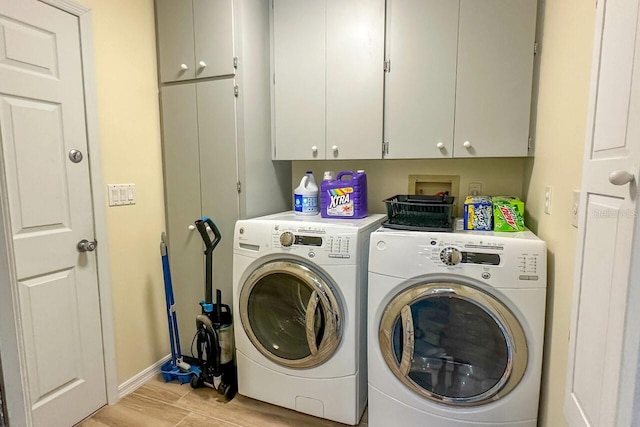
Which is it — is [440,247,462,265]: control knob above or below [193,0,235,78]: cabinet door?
below

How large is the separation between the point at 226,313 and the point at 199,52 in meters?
1.51

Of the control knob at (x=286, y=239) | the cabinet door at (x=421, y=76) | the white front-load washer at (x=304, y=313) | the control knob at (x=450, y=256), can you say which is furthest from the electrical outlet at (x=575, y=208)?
the control knob at (x=286, y=239)

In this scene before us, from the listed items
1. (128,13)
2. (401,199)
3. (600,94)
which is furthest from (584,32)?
(128,13)

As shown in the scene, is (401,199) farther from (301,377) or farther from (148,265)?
(148,265)

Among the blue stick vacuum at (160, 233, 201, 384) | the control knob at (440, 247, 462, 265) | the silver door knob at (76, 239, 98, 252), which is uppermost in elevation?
the control knob at (440, 247, 462, 265)

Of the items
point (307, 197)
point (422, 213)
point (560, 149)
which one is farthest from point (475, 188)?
point (307, 197)

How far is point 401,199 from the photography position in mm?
1690

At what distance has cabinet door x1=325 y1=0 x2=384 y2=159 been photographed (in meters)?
1.77

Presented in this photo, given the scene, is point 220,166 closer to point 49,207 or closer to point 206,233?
point 206,233

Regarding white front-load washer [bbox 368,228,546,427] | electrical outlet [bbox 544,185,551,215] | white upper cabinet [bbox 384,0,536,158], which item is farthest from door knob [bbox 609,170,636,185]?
white upper cabinet [bbox 384,0,536,158]

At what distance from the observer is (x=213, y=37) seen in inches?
73.1

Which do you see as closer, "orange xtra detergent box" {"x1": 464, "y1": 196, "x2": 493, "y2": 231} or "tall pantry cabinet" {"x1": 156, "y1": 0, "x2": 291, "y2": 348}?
"orange xtra detergent box" {"x1": 464, "y1": 196, "x2": 493, "y2": 231}

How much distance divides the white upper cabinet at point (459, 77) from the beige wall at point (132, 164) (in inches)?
55.7

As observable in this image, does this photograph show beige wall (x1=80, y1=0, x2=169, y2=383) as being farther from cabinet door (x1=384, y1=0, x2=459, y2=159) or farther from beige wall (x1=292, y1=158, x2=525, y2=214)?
cabinet door (x1=384, y1=0, x2=459, y2=159)
